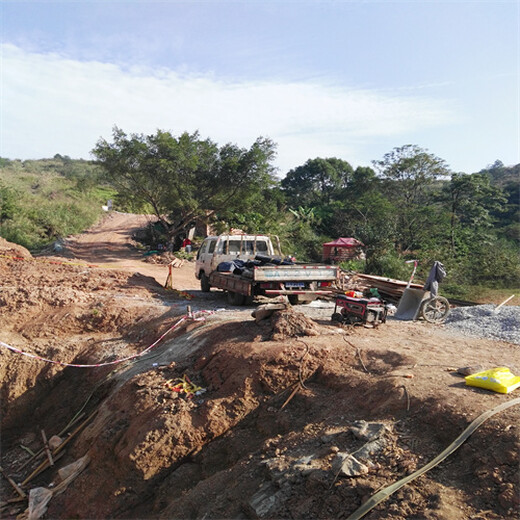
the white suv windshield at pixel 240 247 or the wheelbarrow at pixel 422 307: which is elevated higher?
the white suv windshield at pixel 240 247

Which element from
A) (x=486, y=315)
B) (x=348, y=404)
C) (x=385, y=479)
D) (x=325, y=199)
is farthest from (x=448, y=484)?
(x=325, y=199)

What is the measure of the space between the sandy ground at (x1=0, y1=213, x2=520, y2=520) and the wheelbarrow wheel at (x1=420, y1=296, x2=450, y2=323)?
0.68 metres

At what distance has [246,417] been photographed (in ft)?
17.1

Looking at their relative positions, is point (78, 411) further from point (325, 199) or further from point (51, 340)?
point (325, 199)

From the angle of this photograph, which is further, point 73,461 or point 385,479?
point 73,461

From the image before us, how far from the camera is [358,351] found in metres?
5.90

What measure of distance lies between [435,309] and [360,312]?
9.16 feet

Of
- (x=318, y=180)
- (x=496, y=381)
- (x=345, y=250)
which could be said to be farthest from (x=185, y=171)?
(x=318, y=180)

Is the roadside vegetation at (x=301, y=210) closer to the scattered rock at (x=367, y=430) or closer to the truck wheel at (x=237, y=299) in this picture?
the truck wheel at (x=237, y=299)

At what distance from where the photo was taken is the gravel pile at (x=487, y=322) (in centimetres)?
797

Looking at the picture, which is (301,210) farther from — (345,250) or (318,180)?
(318,180)

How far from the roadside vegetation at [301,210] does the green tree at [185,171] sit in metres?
0.06

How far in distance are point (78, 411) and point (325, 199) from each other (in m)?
41.7

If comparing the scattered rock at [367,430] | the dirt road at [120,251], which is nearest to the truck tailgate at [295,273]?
the scattered rock at [367,430]
